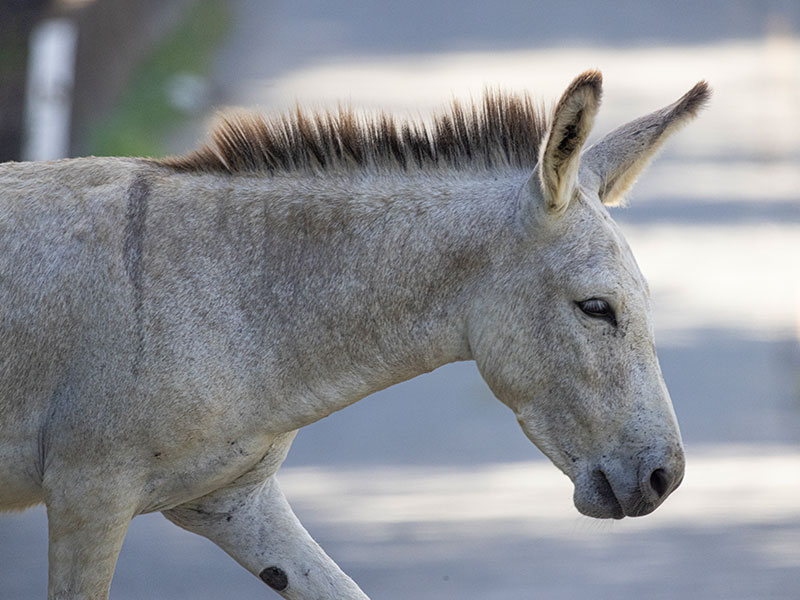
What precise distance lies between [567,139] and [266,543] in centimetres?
160

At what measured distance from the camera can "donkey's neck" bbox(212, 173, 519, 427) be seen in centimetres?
435

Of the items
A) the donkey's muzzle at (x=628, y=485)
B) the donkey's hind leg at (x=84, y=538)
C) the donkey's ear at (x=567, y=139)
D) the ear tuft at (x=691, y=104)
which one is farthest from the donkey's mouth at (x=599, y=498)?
the donkey's hind leg at (x=84, y=538)

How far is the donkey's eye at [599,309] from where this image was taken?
4.20 metres

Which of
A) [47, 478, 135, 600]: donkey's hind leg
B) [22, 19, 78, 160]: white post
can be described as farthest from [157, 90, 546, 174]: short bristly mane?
[22, 19, 78, 160]: white post

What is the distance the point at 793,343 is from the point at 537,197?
610 cm

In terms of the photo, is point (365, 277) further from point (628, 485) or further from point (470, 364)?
point (470, 364)

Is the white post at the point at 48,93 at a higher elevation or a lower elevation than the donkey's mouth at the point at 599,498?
higher

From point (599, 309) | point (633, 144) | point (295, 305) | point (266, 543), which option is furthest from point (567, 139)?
point (266, 543)

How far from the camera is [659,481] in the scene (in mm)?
4180

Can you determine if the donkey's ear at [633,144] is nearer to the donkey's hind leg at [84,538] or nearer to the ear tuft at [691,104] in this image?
the ear tuft at [691,104]

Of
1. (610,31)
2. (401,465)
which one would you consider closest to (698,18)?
(610,31)

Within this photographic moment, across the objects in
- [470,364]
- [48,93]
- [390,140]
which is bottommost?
[470,364]

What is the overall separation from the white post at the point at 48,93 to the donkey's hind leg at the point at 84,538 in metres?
5.60

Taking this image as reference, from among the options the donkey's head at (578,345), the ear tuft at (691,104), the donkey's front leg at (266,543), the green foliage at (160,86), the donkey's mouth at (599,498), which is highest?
the green foliage at (160,86)
